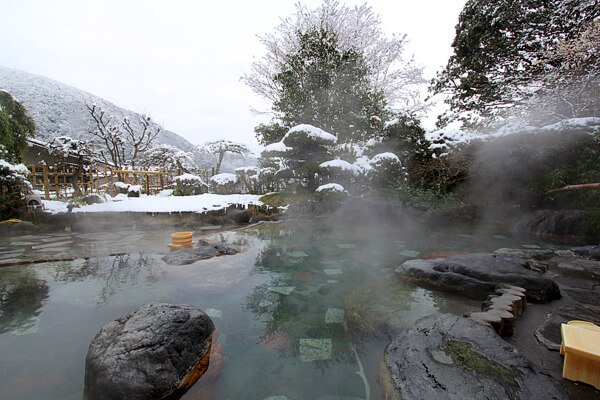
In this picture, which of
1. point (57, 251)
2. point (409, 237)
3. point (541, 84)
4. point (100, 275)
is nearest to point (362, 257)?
point (409, 237)

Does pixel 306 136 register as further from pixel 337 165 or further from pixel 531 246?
pixel 531 246

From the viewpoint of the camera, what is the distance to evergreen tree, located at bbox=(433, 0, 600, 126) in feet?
26.0

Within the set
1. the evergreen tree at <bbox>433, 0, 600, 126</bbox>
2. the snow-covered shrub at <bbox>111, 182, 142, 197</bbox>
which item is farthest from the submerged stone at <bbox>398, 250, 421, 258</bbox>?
the snow-covered shrub at <bbox>111, 182, 142, 197</bbox>

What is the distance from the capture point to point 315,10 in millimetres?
13898

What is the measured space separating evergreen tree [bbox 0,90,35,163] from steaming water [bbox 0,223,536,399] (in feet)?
17.8

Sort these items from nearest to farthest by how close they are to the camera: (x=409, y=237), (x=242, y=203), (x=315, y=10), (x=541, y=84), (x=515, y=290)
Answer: (x=515, y=290) → (x=409, y=237) → (x=541, y=84) → (x=242, y=203) → (x=315, y=10)

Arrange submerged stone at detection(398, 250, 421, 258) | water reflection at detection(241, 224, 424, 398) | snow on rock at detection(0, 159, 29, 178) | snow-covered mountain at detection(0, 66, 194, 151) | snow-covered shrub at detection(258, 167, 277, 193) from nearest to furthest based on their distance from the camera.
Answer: water reflection at detection(241, 224, 424, 398)
submerged stone at detection(398, 250, 421, 258)
snow on rock at detection(0, 159, 29, 178)
snow-covered shrub at detection(258, 167, 277, 193)
snow-covered mountain at detection(0, 66, 194, 151)

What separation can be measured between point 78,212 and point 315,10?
14224 millimetres

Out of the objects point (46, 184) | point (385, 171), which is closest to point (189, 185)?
point (46, 184)

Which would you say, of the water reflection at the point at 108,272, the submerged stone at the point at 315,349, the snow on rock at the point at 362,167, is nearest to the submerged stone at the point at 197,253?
the water reflection at the point at 108,272

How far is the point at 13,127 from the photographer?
930 cm

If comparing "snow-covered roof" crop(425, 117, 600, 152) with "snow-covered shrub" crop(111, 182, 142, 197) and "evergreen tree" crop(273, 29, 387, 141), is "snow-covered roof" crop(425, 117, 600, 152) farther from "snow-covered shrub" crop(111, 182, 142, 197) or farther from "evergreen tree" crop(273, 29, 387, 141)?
"snow-covered shrub" crop(111, 182, 142, 197)

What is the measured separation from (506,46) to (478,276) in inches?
371

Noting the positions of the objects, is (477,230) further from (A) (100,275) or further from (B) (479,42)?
(A) (100,275)
